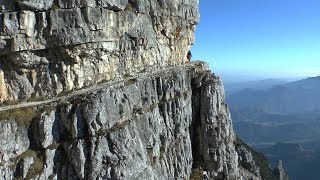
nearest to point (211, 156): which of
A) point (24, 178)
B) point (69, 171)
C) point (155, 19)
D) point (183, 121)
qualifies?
point (183, 121)

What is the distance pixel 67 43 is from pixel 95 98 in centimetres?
1056

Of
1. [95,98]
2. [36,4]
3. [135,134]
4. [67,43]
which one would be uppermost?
[36,4]

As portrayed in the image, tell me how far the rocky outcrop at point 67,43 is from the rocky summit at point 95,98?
0.50 ft

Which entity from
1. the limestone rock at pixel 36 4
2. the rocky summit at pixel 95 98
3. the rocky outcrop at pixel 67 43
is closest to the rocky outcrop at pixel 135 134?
the rocky summit at pixel 95 98

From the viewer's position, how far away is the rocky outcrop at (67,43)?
62906 millimetres

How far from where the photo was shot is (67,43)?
66.6 metres

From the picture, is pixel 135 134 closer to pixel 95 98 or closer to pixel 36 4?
pixel 95 98

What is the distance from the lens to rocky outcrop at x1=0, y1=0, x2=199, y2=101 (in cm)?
6291

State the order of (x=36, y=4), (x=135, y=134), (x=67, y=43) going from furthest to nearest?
(x=135, y=134), (x=67, y=43), (x=36, y=4)

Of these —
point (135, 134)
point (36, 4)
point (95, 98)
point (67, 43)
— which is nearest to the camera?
point (95, 98)

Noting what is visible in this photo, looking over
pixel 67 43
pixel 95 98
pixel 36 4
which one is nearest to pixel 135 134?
pixel 95 98

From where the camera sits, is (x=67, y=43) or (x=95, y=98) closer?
(x=95, y=98)

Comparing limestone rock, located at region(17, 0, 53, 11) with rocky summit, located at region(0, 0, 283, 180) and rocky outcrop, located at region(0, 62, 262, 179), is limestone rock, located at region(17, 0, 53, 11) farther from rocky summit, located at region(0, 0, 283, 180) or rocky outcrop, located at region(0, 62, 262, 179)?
rocky outcrop, located at region(0, 62, 262, 179)

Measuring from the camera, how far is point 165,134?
7938 centimetres
